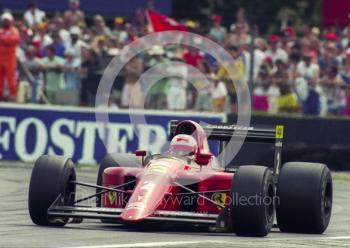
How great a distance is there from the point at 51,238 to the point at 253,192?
204 cm

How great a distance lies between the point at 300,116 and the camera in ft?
72.2

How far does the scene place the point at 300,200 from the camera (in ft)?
41.1

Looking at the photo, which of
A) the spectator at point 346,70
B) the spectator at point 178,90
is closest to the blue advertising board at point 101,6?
the spectator at point 178,90

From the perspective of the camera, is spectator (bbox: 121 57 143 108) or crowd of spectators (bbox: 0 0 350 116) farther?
spectator (bbox: 121 57 143 108)

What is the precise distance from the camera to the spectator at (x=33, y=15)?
2616cm

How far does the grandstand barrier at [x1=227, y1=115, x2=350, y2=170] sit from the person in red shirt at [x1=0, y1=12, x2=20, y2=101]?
436 cm

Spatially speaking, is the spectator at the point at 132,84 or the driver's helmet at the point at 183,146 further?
the spectator at the point at 132,84

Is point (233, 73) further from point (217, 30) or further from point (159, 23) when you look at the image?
point (217, 30)

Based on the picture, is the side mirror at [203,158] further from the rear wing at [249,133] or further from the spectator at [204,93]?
the spectator at [204,93]

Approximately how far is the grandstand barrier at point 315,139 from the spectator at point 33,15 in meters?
6.19

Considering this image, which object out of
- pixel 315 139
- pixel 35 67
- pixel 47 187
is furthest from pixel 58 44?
pixel 47 187

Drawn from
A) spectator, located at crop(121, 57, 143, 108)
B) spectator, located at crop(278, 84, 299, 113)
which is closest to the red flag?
spectator, located at crop(121, 57, 143, 108)

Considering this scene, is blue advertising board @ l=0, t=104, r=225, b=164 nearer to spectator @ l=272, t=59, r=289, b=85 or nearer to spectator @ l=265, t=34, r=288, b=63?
spectator @ l=272, t=59, r=289, b=85

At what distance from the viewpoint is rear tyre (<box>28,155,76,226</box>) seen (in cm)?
1242
